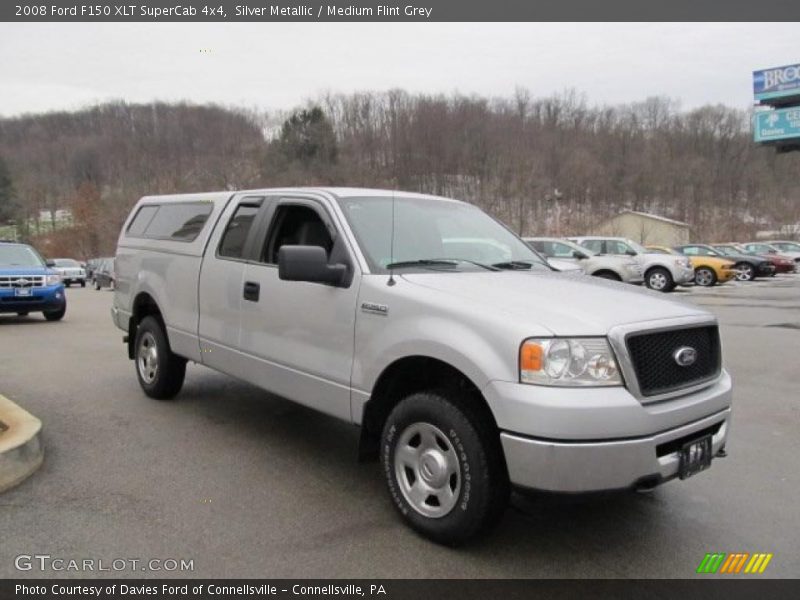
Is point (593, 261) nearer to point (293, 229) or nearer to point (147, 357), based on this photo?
point (147, 357)

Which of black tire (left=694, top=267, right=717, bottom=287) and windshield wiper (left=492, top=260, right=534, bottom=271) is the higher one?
windshield wiper (left=492, top=260, right=534, bottom=271)

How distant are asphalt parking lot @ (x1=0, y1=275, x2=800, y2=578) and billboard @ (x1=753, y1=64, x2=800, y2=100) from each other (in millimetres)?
53558

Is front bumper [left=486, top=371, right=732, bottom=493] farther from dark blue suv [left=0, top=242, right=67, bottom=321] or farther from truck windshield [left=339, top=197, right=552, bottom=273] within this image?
dark blue suv [left=0, top=242, right=67, bottom=321]

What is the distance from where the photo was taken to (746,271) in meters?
28.8

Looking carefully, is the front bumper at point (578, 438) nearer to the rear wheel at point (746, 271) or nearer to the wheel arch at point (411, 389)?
the wheel arch at point (411, 389)

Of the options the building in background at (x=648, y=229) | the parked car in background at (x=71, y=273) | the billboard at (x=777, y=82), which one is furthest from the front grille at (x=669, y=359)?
the building in background at (x=648, y=229)

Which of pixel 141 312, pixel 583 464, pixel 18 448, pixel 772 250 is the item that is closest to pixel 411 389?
pixel 583 464

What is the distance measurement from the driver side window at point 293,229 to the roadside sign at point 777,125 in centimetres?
5218

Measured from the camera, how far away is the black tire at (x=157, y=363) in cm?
590

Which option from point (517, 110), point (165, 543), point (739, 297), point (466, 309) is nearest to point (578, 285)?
point (466, 309)

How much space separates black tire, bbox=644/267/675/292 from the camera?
21.0 m

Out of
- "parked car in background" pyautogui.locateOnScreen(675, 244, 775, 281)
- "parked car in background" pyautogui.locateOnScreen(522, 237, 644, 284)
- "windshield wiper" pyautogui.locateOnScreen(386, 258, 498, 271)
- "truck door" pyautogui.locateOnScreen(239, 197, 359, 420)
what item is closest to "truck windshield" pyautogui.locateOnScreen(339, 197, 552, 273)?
"windshield wiper" pyautogui.locateOnScreen(386, 258, 498, 271)

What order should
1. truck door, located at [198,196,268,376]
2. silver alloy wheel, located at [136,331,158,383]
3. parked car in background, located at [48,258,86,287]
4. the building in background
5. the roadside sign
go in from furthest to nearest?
1. the building in background
2. the roadside sign
3. parked car in background, located at [48,258,86,287]
4. silver alloy wheel, located at [136,331,158,383]
5. truck door, located at [198,196,268,376]

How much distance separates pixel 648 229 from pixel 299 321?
67.4 m
